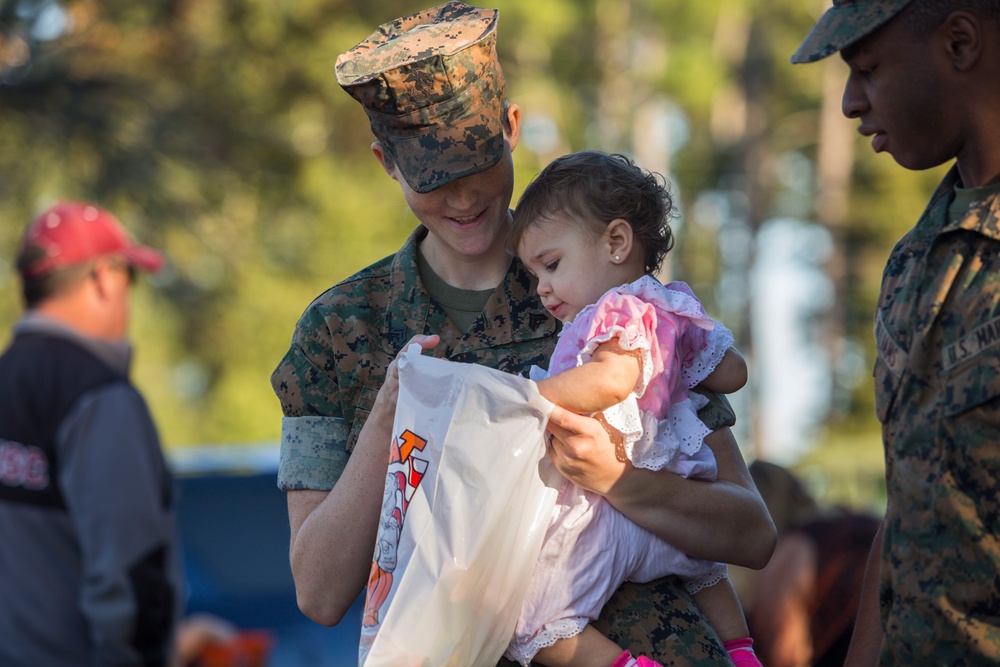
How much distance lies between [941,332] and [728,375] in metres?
0.54

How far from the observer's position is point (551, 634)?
2447 millimetres

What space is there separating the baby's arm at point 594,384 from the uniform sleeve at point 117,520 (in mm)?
1996

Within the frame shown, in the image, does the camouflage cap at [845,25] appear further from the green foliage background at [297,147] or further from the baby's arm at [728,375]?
the green foliage background at [297,147]

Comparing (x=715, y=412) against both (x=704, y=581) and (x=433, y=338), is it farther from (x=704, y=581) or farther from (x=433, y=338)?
(x=433, y=338)

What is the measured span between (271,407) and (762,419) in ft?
28.3

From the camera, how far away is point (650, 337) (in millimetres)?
2518

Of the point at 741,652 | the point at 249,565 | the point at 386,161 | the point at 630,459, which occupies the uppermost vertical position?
the point at 386,161

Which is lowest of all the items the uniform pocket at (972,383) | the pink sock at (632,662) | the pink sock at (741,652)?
the pink sock at (741,652)

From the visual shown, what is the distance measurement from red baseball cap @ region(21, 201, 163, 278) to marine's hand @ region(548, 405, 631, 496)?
2.50m

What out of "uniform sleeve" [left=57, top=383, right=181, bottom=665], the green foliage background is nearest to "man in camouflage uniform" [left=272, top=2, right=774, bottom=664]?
"uniform sleeve" [left=57, top=383, right=181, bottom=665]

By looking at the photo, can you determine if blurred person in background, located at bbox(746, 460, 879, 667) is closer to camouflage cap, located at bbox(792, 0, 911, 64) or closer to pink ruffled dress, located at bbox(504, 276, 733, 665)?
pink ruffled dress, located at bbox(504, 276, 733, 665)

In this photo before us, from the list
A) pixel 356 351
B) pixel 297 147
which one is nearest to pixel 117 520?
pixel 356 351

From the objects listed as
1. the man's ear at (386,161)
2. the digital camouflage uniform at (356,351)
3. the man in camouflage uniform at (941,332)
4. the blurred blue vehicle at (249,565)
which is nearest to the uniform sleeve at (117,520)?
the digital camouflage uniform at (356,351)

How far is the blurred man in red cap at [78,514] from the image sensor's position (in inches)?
155
